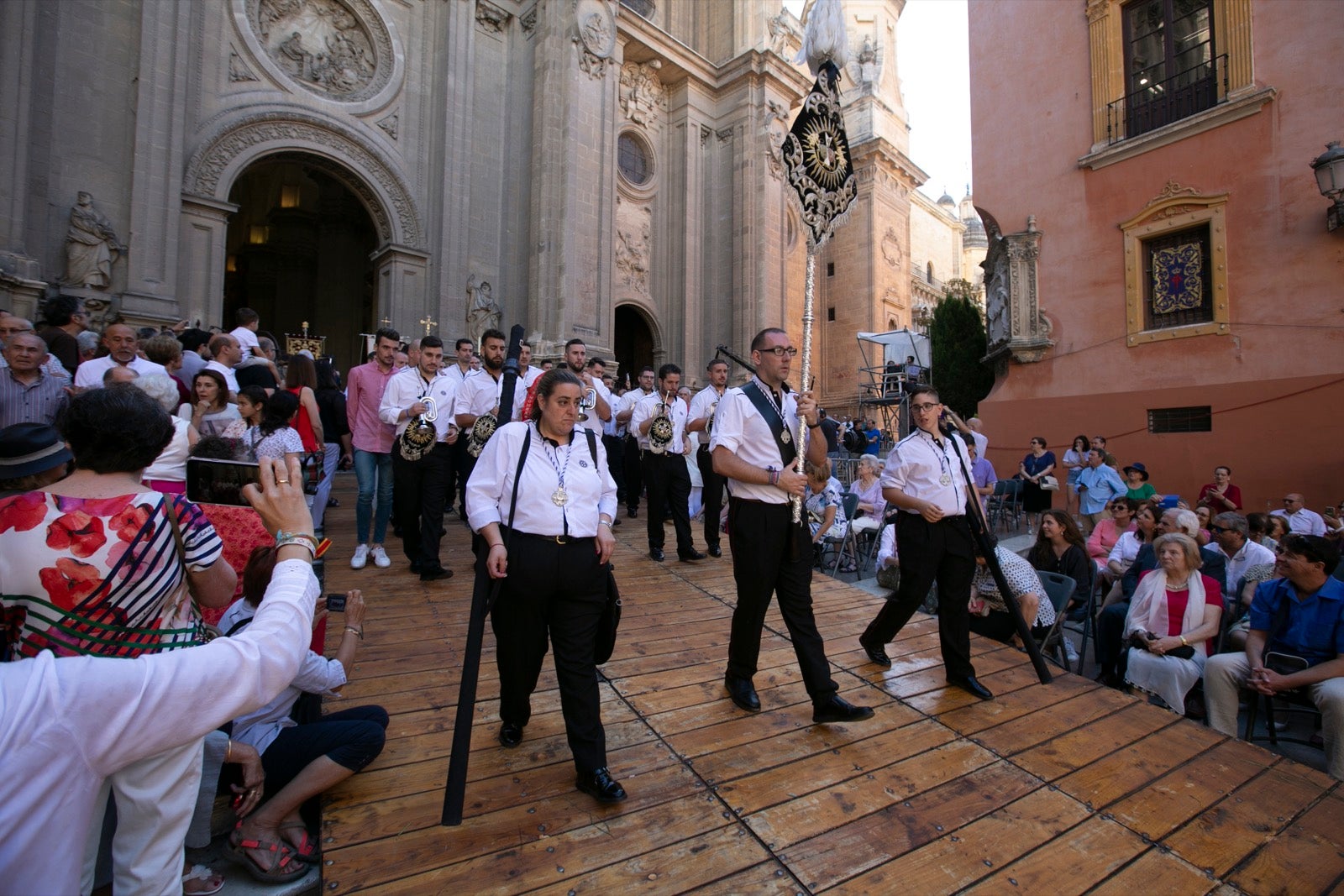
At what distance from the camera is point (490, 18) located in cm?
1700

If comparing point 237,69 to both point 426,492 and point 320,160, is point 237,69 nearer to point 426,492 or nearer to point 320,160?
point 320,160

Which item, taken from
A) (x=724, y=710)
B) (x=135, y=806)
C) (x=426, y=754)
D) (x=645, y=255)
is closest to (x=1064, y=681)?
(x=724, y=710)

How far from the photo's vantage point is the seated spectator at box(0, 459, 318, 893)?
1.23 metres

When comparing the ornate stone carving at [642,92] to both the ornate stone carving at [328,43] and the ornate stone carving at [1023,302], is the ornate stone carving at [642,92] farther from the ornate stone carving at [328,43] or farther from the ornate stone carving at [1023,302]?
the ornate stone carving at [1023,302]

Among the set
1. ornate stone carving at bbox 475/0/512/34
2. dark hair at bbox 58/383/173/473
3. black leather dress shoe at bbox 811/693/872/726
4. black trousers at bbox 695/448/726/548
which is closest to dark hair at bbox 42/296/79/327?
dark hair at bbox 58/383/173/473

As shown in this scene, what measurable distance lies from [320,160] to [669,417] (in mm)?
11966

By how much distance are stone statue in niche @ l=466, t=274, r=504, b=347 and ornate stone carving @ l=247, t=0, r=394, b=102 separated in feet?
15.6

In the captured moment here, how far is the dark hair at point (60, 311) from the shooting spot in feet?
20.6

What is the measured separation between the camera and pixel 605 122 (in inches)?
710

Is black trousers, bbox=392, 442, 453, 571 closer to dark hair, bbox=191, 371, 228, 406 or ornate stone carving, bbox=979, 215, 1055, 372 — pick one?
dark hair, bbox=191, 371, 228, 406

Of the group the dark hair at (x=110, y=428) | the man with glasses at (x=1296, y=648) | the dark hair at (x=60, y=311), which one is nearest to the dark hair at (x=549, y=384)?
the dark hair at (x=110, y=428)

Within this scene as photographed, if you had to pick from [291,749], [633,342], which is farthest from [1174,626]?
[633,342]

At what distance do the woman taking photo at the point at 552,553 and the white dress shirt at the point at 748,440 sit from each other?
89 centimetres

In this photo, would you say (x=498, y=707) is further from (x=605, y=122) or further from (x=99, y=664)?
(x=605, y=122)
